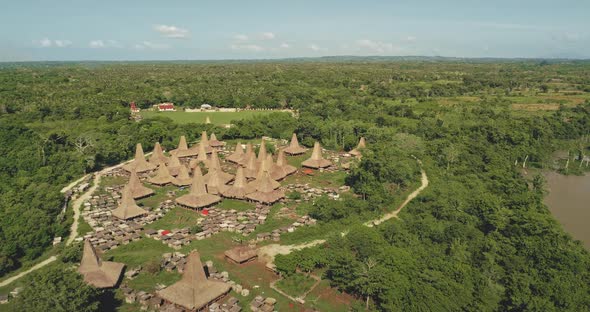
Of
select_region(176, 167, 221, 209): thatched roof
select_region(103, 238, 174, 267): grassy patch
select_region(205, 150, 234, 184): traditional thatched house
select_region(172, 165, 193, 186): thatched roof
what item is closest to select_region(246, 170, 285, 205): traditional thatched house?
select_region(176, 167, 221, 209): thatched roof

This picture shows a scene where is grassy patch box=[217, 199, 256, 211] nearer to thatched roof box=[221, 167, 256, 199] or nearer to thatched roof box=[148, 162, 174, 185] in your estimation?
thatched roof box=[221, 167, 256, 199]

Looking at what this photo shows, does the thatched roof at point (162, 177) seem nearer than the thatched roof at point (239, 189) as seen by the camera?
No

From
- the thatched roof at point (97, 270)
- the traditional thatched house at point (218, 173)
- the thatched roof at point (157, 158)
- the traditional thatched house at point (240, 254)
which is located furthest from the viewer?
the thatched roof at point (157, 158)

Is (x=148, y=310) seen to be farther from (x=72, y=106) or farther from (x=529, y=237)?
(x=72, y=106)

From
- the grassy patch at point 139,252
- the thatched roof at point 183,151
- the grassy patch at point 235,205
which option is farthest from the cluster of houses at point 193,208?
the grassy patch at point 139,252

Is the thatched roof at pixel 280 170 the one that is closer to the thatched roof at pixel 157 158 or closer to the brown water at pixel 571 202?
the thatched roof at pixel 157 158

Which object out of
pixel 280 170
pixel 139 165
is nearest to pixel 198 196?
pixel 280 170
